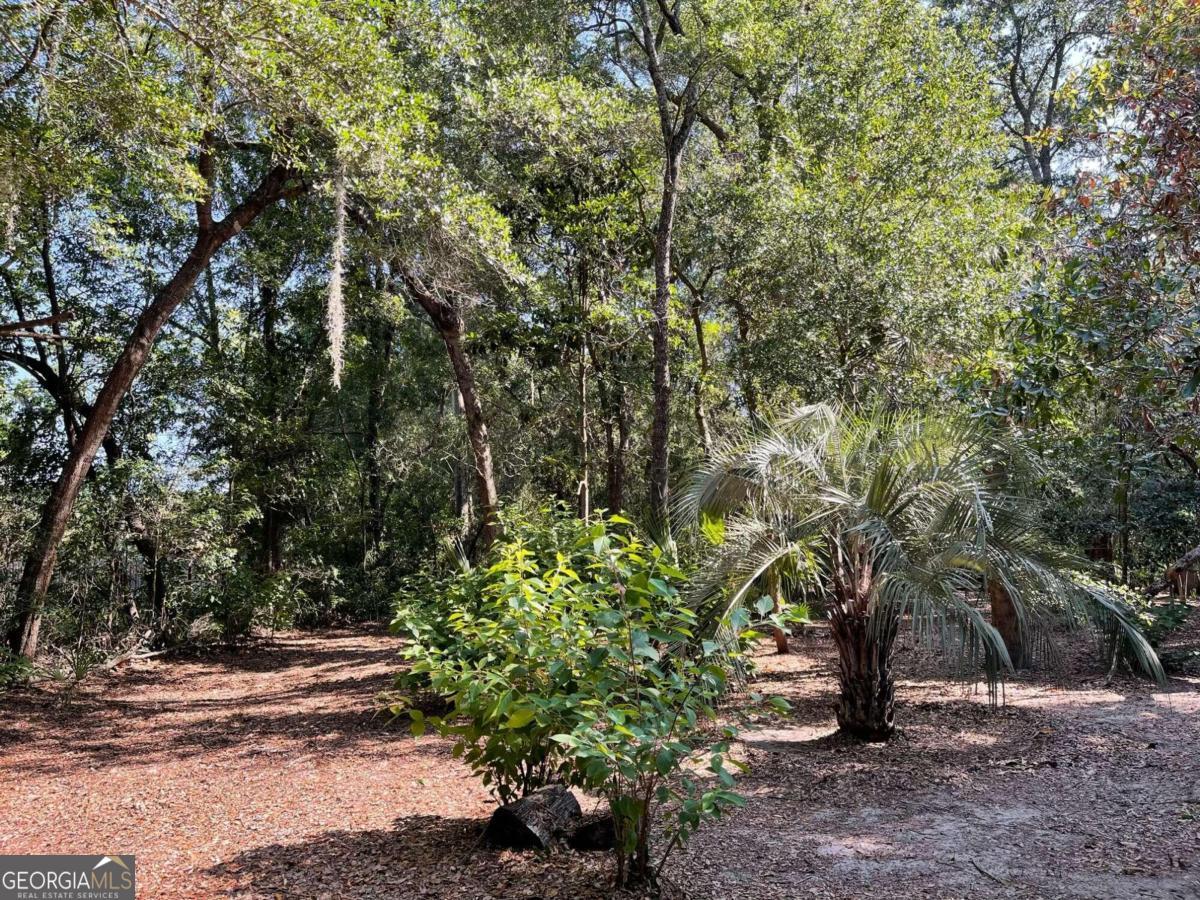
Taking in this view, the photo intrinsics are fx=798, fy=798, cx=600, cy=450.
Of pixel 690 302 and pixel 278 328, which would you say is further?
pixel 278 328

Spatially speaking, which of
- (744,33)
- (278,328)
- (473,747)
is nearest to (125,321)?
(278,328)

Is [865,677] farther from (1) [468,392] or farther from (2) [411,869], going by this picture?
(1) [468,392]

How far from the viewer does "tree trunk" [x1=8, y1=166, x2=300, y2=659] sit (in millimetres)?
8375

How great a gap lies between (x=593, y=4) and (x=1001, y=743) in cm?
1050

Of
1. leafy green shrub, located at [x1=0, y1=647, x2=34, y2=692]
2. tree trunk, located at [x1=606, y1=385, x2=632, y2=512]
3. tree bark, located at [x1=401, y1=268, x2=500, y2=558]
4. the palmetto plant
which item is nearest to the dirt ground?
leafy green shrub, located at [x1=0, y1=647, x2=34, y2=692]

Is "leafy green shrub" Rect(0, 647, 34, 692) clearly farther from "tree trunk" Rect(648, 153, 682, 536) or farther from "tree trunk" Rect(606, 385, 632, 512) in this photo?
"tree trunk" Rect(606, 385, 632, 512)

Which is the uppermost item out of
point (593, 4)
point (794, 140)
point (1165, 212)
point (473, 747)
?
point (593, 4)

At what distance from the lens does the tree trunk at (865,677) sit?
573cm

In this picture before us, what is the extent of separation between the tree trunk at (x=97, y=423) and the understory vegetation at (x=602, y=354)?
0.05 m

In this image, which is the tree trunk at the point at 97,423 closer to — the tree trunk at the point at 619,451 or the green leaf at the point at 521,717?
the tree trunk at the point at 619,451

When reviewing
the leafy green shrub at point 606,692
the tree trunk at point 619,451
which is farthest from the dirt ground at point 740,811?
the tree trunk at point 619,451

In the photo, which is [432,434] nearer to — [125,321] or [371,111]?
[125,321]

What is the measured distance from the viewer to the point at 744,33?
9180 millimetres

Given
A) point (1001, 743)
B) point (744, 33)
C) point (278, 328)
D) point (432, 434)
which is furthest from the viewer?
point (432, 434)
